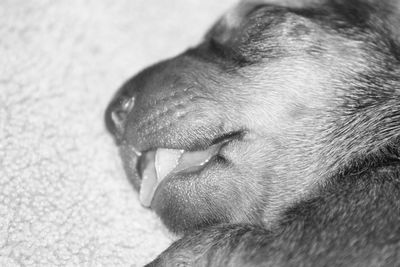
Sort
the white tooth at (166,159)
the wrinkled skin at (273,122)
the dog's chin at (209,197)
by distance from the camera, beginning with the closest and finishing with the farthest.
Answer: the wrinkled skin at (273,122)
the dog's chin at (209,197)
the white tooth at (166,159)

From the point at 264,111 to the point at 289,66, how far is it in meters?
0.17

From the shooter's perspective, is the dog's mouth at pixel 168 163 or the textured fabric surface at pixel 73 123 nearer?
the dog's mouth at pixel 168 163

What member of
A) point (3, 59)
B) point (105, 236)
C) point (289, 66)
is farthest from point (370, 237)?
point (3, 59)

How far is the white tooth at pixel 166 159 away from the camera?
2.24 m

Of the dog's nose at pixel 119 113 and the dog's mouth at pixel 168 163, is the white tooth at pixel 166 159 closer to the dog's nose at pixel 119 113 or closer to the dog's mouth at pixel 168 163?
the dog's mouth at pixel 168 163

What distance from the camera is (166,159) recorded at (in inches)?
88.7

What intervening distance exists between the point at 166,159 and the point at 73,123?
20.1 inches

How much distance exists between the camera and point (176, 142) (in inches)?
84.9

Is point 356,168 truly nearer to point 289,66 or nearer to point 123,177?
point 289,66

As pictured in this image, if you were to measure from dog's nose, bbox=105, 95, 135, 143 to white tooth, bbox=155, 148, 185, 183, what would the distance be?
0.16 m

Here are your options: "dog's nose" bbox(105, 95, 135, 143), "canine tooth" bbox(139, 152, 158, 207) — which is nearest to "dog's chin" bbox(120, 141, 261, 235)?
"canine tooth" bbox(139, 152, 158, 207)

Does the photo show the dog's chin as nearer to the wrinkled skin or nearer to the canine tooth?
the wrinkled skin

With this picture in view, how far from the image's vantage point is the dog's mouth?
2.15 m

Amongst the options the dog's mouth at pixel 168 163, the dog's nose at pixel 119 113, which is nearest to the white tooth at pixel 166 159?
the dog's mouth at pixel 168 163
